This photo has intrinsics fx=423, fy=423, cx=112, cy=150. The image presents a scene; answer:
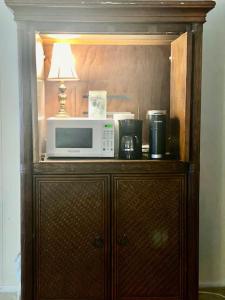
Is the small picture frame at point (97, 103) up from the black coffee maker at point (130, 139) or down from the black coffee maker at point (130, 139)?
up

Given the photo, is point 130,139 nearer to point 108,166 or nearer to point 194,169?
point 108,166

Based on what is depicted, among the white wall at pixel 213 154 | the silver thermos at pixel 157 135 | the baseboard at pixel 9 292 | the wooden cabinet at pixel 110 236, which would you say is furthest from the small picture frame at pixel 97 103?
the baseboard at pixel 9 292

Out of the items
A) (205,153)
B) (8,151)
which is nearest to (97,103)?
(8,151)

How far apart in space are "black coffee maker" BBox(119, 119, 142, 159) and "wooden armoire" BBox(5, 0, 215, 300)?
9 cm

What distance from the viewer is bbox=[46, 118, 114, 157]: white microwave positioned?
218cm

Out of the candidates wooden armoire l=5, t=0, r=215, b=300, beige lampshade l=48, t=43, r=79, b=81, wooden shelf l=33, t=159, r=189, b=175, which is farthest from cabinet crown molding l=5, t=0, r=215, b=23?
wooden shelf l=33, t=159, r=189, b=175

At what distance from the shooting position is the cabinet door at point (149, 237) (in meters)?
2.12

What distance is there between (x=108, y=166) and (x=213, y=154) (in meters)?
→ 0.84

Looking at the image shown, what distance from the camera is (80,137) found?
2195mm

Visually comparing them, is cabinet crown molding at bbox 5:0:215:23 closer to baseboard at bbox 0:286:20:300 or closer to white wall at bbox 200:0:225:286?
white wall at bbox 200:0:225:286

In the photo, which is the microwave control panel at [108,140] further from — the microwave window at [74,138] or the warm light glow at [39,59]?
the warm light glow at [39,59]

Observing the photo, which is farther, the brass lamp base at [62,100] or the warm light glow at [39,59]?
the brass lamp base at [62,100]

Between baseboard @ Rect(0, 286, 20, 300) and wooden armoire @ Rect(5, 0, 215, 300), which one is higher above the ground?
wooden armoire @ Rect(5, 0, 215, 300)

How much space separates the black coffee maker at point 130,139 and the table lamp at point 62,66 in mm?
374
